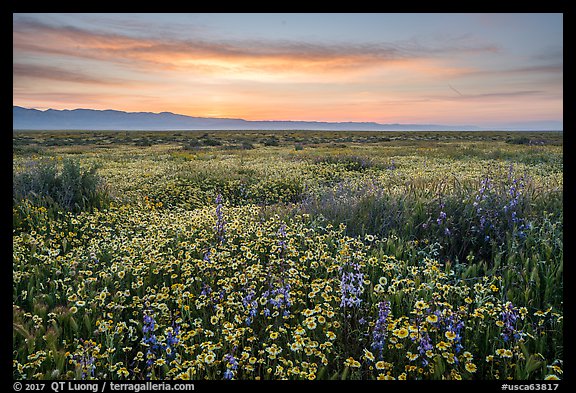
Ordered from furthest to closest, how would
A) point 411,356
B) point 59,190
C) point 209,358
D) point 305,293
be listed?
1. point 59,190
2. point 305,293
3. point 209,358
4. point 411,356

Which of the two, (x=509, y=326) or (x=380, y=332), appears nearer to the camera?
(x=509, y=326)

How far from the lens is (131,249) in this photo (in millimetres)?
5246

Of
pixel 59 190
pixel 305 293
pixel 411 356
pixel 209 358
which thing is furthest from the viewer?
pixel 59 190

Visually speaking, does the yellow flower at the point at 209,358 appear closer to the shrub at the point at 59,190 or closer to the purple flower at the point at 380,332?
the purple flower at the point at 380,332

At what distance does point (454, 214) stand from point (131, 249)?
536 cm

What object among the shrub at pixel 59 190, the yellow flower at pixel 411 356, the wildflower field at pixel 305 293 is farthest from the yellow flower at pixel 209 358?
the shrub at pixel 59 190

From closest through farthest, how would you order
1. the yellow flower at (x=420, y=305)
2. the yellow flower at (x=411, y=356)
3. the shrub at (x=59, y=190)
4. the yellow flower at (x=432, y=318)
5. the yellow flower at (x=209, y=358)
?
the yellow flower at (x=411, y=356), the yellow flower at (x=209, y=358), the yellow flower at (x=432, y=318), the yellow flower at (x=420, y=305), the shrub at (x=59, y=190)

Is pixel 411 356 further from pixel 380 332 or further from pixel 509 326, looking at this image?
pixel 509 326

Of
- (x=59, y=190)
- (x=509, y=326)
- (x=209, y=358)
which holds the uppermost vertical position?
(x=59, y=190)

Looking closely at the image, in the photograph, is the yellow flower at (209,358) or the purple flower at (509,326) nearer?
the yellow flower at (209,358)

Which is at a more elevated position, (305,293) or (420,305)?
(420,305)

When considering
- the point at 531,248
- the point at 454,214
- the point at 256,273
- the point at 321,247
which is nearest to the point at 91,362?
the point at 256,273

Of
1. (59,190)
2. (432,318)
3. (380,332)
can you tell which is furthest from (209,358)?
(59,190)

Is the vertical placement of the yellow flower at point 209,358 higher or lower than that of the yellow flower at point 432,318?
lower
